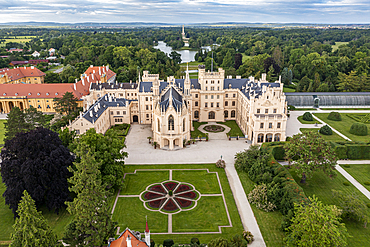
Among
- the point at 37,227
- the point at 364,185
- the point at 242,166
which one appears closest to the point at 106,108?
the point at 242,166

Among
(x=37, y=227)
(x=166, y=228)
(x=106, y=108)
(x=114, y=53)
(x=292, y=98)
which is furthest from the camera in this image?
(x=114, y=53)

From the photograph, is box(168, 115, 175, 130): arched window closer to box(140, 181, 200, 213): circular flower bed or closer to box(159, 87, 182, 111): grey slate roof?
box(159, 87, 182, 111): grey slate roof

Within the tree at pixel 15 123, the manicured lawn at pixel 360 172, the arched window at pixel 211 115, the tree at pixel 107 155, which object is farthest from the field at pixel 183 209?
the arched window at pixel 211 115

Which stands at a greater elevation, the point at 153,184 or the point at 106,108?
the point at 106,108

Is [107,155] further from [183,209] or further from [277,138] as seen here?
[277,138]

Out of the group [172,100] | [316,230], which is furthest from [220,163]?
[316,230]

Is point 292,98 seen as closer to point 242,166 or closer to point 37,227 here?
point 242,166

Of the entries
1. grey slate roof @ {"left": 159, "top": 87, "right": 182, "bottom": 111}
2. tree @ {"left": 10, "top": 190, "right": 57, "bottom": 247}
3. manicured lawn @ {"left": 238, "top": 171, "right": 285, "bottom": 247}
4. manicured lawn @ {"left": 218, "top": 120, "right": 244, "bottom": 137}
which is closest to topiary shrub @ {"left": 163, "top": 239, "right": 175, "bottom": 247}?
manicured lawn @ {"left": 238, "top": 171, "right": 285, "bottom": 247}
